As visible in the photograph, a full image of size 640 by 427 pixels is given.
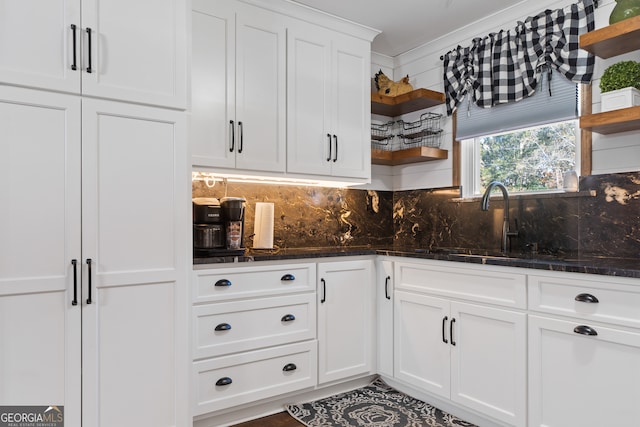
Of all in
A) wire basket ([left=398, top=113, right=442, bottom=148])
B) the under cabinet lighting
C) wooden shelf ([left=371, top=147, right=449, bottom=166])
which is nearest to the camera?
the under cabinet lighting

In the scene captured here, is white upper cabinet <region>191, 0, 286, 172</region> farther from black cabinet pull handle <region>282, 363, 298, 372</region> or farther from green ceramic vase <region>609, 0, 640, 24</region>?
green ceramic vase <region>609, 0, 640, 24</region>

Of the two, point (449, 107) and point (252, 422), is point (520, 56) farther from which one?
point (252, 422)

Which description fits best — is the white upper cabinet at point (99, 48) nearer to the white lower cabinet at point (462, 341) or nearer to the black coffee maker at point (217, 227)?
the black coffee maker at point (217, 227)

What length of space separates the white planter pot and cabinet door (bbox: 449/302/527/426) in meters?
1.15

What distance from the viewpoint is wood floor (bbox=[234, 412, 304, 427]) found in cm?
244

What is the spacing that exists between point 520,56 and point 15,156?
287cm

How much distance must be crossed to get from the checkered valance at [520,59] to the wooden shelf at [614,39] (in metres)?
0.19

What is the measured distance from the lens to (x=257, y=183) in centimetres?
308

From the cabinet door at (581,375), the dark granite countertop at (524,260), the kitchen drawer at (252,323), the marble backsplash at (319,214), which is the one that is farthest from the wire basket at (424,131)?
the cabinet door at (581,375)

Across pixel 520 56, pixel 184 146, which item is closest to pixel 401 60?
pixel 520 56

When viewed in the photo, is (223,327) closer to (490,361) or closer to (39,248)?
(39,248)

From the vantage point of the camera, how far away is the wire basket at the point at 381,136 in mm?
3600

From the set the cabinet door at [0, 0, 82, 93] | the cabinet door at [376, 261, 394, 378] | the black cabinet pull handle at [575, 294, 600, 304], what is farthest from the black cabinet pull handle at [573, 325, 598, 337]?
the cabinet door at [0, 0, 82, 93]

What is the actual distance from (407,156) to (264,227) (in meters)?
1.28
